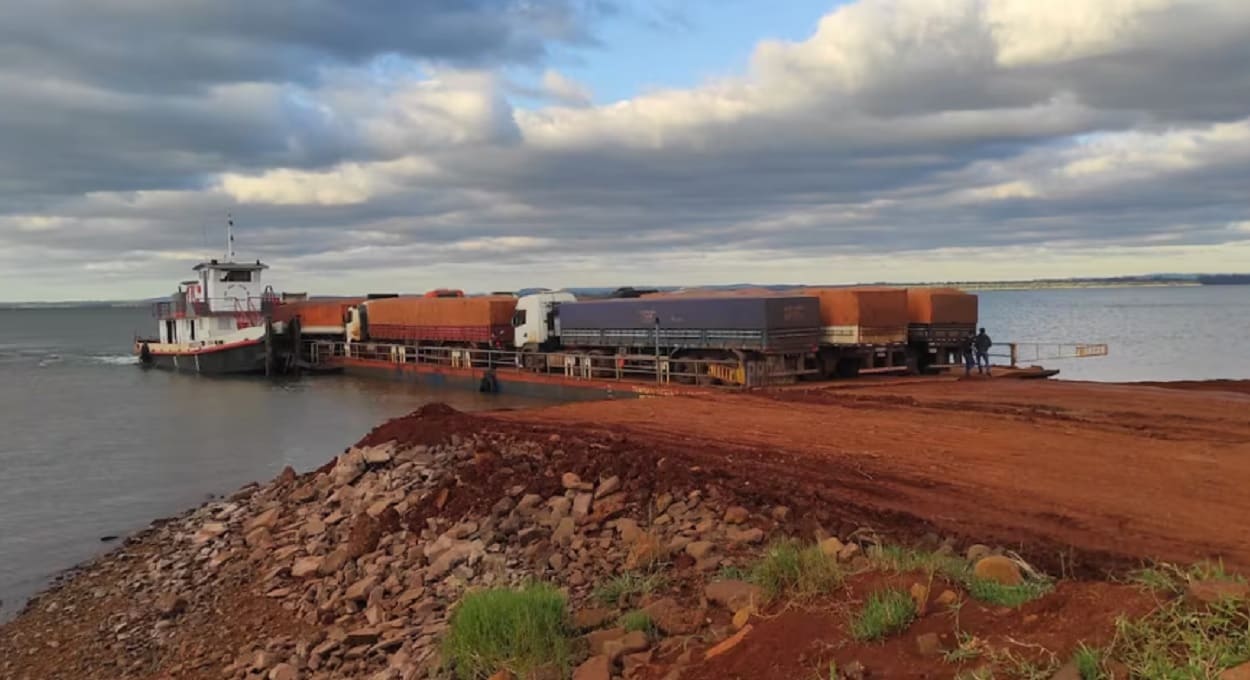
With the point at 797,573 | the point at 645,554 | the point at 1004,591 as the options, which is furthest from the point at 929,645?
the point at 645,554

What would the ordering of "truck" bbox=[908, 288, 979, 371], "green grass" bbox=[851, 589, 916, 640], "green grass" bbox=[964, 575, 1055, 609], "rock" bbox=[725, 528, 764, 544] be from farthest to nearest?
"truck" bbox=[908, 288, 979, 371], "rock" bbox=[725, 528, 764, 544], "green grass" bbox=[964, 575, 1055, 609], "green grass" bbox=[851, 589, 916, 640]

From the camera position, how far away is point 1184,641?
465cm

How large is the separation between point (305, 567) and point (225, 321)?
1816 inches

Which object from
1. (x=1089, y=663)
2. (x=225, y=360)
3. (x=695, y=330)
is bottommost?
(x=1089, y=663)

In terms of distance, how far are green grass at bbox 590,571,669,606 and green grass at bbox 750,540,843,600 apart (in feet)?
3.72

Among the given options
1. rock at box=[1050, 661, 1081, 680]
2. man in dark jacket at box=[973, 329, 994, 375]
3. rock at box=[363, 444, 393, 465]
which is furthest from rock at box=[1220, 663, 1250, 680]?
man in dark jacket at box=[973, 329, 994, 375]

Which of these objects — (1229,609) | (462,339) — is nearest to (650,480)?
(1229,609)

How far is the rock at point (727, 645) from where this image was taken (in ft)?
19.9

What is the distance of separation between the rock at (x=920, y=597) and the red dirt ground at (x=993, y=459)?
323 centimetres

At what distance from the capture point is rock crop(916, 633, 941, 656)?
527 cm

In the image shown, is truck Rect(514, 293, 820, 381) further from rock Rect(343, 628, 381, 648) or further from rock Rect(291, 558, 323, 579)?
rock Rect(343, 628, 381, 648)

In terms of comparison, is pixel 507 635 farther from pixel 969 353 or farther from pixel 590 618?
pixel 969 353

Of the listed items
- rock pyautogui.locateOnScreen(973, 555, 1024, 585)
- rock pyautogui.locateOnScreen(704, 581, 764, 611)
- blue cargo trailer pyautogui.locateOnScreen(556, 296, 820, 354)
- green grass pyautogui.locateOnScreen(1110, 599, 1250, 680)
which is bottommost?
rock pyautogui.locateOnScreen(704, 581, 764, 611)

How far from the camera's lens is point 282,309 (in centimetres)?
5659
